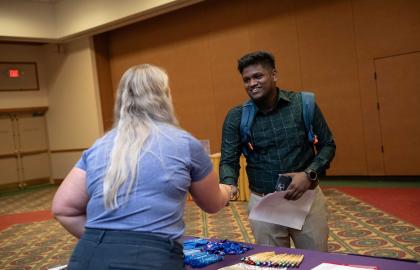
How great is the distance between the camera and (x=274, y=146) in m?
2.24

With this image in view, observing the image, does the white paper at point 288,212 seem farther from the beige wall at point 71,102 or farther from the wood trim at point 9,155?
the wood trim at point 9,155

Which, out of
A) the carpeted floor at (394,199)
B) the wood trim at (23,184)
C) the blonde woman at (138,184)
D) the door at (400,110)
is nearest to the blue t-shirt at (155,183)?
the blonde woman at (138,184)

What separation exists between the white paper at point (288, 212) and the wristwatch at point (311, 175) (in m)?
0.10

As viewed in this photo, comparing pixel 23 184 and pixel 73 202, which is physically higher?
pixel 73 202

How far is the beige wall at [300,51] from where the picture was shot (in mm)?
7469

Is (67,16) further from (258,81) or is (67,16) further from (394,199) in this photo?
(258,81)

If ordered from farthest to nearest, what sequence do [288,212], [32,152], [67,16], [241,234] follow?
[32,152]
[67,16]
[241,234]
[288,212]

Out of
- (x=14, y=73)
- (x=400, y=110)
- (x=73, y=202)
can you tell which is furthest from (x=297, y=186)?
(x=14, y=73)

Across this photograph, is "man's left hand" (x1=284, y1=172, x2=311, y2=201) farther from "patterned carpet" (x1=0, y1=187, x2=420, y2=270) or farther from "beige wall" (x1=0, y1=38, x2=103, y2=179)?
"beige wall" (x1=0, y1=38, x2=103, y2=179)

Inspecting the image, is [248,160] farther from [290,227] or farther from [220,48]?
[220,48]

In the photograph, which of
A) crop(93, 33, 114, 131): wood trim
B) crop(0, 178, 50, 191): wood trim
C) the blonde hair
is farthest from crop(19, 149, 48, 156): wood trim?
the blonde hair

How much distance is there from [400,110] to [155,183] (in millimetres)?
6843

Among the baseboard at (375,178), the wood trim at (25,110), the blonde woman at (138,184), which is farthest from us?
the wood trim at (25,110)

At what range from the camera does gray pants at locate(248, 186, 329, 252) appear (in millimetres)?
2197
